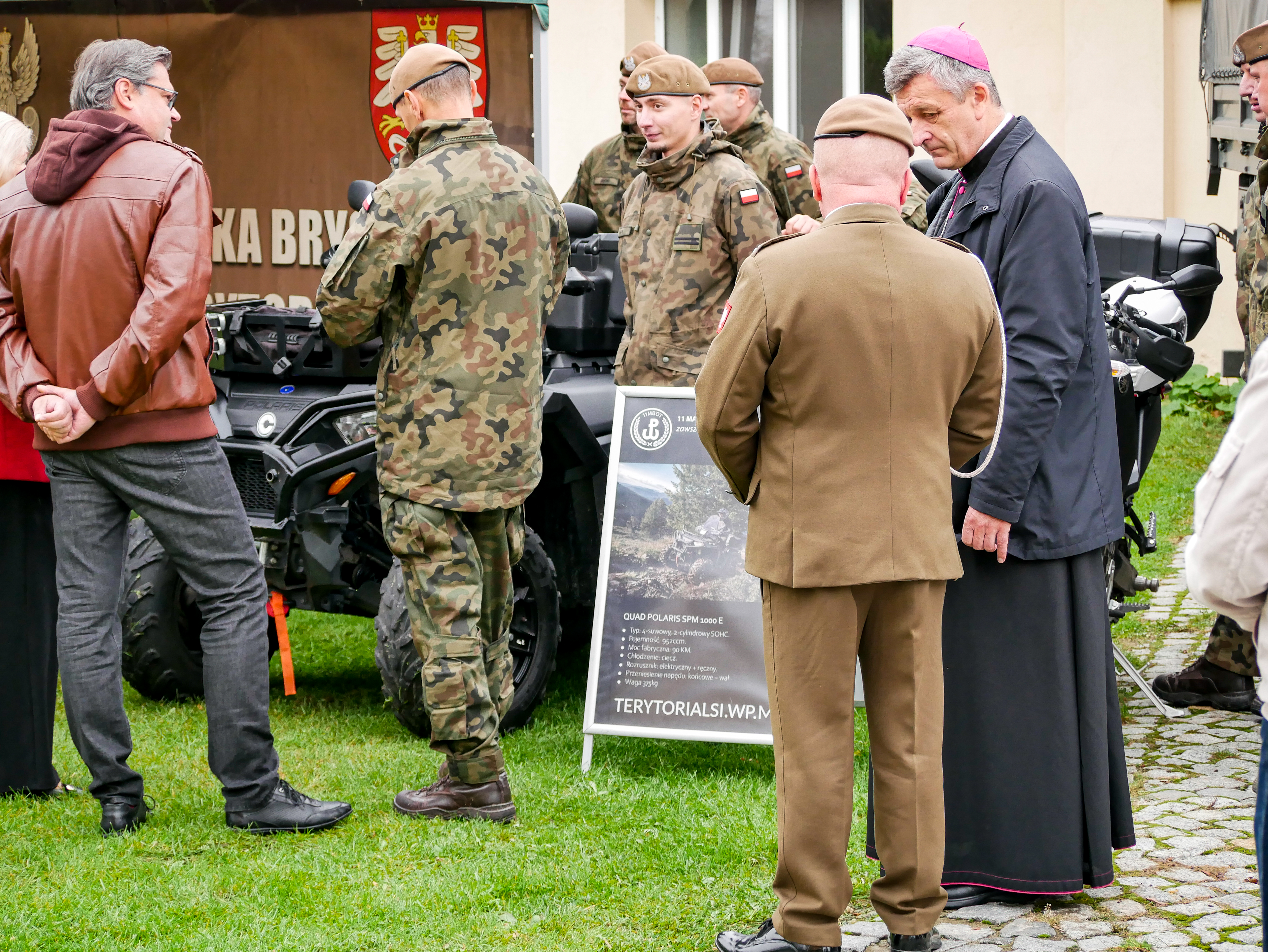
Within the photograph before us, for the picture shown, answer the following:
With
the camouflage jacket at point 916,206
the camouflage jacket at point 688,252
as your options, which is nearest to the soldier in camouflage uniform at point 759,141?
the camouflage jacket at point 916,206

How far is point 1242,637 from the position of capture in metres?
5.22

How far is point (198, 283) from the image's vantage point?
372 cm

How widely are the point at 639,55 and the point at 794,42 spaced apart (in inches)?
165

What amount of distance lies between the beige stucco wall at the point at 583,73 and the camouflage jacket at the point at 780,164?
380cm

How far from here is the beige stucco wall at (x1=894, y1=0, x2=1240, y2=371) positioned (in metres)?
9.51

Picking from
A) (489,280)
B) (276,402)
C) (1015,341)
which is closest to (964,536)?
(1015,341)

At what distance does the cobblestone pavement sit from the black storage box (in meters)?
1.90

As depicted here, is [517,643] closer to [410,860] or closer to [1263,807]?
[410,860]

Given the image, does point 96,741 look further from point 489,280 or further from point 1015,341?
point 1015,341

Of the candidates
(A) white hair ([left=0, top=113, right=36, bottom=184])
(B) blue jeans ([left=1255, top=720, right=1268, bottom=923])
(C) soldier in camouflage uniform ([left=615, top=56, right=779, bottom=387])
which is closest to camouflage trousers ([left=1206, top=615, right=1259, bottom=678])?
(C) soldier in camouflage uniform ([left=615, top=56, right=779, bottom=387])

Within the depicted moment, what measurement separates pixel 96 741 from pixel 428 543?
1.04 m

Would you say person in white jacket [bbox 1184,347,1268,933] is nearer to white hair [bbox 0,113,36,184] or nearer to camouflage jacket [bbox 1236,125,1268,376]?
camouflage jacket [bbox 1236,125,1268,376]

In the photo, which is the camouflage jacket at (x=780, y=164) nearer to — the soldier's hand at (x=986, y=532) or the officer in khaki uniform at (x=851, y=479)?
the soldier's hand at (x=986, y=532)

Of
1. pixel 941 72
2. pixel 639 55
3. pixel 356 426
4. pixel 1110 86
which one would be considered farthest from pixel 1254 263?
pixel 1110 86
